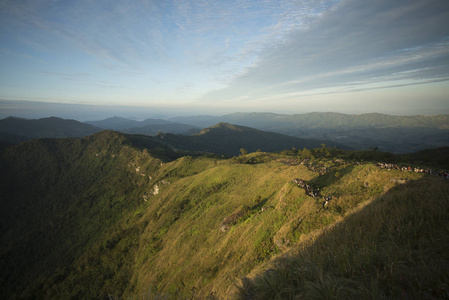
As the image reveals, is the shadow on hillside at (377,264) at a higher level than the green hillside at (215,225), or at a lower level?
higher

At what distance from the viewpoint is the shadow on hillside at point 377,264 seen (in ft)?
7.64

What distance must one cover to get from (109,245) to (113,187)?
50.0 meters

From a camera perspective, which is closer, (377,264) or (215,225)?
(377,264)

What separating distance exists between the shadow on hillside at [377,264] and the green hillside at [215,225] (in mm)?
25

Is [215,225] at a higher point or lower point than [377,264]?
lower

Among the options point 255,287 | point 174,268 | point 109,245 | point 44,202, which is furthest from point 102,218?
point 255,287

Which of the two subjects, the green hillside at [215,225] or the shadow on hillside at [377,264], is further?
the green hillside at [215,225]

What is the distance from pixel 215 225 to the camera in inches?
792

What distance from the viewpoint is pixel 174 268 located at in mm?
18719

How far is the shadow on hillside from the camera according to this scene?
2.33 meters

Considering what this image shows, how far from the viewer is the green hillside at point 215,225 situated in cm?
326

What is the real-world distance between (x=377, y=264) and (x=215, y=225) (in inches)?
750

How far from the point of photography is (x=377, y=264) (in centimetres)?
289

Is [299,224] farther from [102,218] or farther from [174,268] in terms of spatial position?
[102,218]
